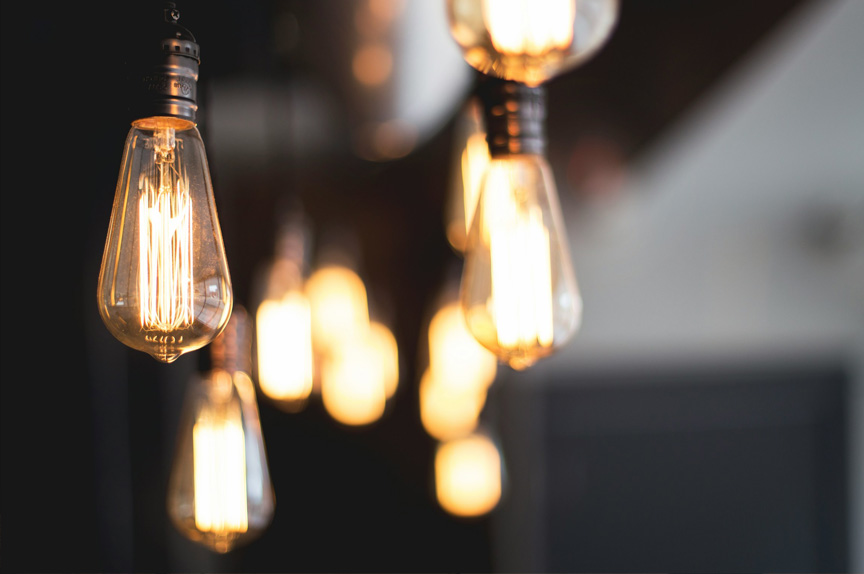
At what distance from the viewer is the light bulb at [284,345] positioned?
1.30 m

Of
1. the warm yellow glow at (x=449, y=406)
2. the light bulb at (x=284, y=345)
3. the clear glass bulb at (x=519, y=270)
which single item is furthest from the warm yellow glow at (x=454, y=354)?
the clear glass bulb at (x=519, y=270)

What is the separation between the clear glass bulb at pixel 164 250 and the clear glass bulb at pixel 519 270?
19 cm

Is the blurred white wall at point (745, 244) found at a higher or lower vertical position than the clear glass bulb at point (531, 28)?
higher

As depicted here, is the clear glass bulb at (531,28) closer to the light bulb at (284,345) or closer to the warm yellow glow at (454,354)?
the light bulb at (284,345)

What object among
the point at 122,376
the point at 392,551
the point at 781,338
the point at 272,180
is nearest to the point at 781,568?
the point at 781,338

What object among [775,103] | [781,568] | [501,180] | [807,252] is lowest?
[781,568]

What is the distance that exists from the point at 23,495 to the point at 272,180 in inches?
64.8

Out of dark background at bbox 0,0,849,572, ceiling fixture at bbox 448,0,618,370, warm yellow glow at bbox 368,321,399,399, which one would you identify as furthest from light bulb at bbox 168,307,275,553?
warm yellow glow at bbox 368,321,399,399

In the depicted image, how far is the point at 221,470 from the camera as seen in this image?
0.76m

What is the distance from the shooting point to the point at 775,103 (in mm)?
3314

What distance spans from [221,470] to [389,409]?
7.00 feet

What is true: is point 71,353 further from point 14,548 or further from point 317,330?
point 317,330

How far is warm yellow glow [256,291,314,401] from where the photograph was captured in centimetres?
130

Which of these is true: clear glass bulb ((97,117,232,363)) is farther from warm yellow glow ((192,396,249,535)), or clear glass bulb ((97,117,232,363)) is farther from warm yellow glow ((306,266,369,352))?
warm yellow glow ((306,266,369,352))
